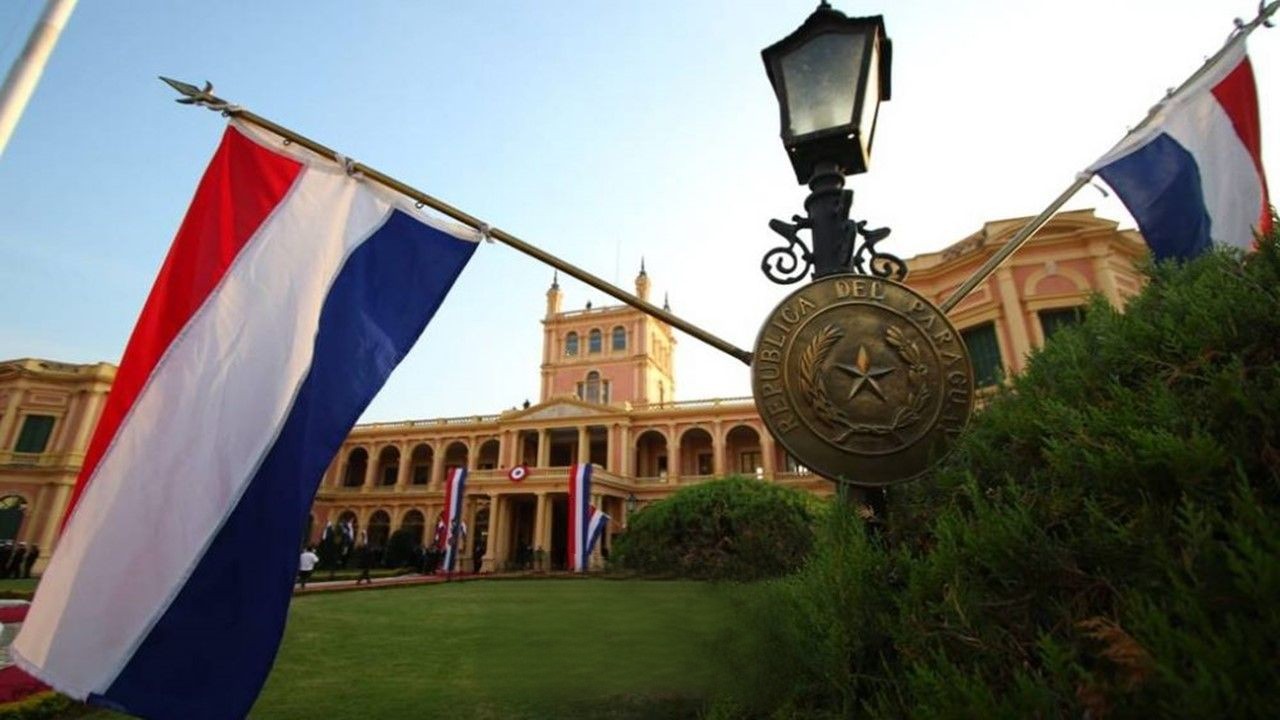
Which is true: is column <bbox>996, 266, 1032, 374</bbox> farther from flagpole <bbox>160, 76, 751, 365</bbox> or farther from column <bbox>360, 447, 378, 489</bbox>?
column <bbox>360, 447, 378, 489</bbox>

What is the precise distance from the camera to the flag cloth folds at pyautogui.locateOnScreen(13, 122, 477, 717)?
2.18 m

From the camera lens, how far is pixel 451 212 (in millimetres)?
3076

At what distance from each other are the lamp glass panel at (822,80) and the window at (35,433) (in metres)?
43.4

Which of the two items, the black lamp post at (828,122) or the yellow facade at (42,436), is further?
the yellow facade at (42,436)

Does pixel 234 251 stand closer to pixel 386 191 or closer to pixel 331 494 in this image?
pixel 386 191

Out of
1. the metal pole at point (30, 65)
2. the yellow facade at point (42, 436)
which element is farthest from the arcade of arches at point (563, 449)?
the metal pole at point (30, 65)

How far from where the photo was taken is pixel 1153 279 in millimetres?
2070

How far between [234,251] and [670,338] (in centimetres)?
4325

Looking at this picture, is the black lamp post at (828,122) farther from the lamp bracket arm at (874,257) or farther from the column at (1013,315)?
the column at (1013,315)

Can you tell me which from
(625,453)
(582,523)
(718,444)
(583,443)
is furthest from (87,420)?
(718,444)

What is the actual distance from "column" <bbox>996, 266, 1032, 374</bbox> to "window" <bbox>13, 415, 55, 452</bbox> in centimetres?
4411

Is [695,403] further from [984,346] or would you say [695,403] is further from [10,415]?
[10,415]

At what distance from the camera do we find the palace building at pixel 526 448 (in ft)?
103

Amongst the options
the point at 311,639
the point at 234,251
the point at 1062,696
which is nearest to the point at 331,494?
the point at 311,639
